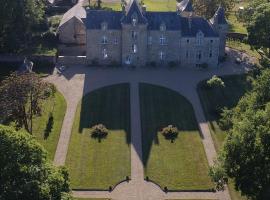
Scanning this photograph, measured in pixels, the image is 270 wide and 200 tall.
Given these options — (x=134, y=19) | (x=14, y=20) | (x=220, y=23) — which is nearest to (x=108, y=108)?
(x=134, y=19)

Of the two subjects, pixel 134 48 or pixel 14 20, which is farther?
pixel 14 20

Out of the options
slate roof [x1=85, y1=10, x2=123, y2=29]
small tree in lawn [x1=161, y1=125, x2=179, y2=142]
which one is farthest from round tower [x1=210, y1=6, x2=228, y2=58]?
small tree in lawn [x1=161, y1=125, x2=179, y2=142]

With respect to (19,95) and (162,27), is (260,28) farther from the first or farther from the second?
(19,95)

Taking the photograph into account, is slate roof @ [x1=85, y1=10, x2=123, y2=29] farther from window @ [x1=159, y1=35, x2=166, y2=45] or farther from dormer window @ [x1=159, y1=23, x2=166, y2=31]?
window @ [x1=159, y1=35, x2=166, y2=45]

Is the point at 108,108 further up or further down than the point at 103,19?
further down

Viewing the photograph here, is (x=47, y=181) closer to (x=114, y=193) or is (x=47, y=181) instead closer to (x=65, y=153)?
(x=114, y=193)

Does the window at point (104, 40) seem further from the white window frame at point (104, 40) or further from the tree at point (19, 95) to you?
the tree at point (19, 95)
